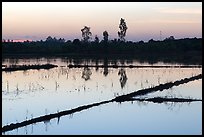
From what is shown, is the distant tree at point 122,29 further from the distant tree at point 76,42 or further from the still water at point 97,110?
the still water at point 97,110

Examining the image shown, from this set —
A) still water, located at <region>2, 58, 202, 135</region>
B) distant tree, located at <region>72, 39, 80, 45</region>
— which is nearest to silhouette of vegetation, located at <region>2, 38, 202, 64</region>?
distant tree, located at <region>72, 39, 80, 45</region>

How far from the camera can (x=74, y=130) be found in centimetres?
625

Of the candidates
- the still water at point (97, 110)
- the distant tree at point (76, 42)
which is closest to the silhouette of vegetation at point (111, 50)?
the distant tree at point (76, 42)

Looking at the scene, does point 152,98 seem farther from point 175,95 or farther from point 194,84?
point 194,84

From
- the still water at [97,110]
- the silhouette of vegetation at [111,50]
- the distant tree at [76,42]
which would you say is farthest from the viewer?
the distant tree at [76,42]

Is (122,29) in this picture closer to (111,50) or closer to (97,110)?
(111,50)

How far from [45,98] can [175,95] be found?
11.8ft

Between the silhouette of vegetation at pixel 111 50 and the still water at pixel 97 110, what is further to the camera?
the silhouette of vegetation at pixel 111 50

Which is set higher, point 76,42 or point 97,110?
point 76,42

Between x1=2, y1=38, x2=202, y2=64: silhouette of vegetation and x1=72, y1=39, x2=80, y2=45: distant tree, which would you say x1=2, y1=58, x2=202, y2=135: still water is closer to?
x1=2, y1=38, x2=202, y2=64: silhouette of vegetation

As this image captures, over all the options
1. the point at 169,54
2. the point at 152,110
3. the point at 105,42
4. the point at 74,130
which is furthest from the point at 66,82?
the point at 105,42

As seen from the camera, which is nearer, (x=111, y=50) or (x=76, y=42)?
(x=111, y=50)

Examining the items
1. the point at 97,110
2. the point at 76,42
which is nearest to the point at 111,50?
the point at 76,42

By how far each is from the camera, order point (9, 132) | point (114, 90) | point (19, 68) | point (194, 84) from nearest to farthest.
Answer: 1. point (9, 132)
2. point (114, 90)
3. point (194, 84)
4. point (19, 68)
